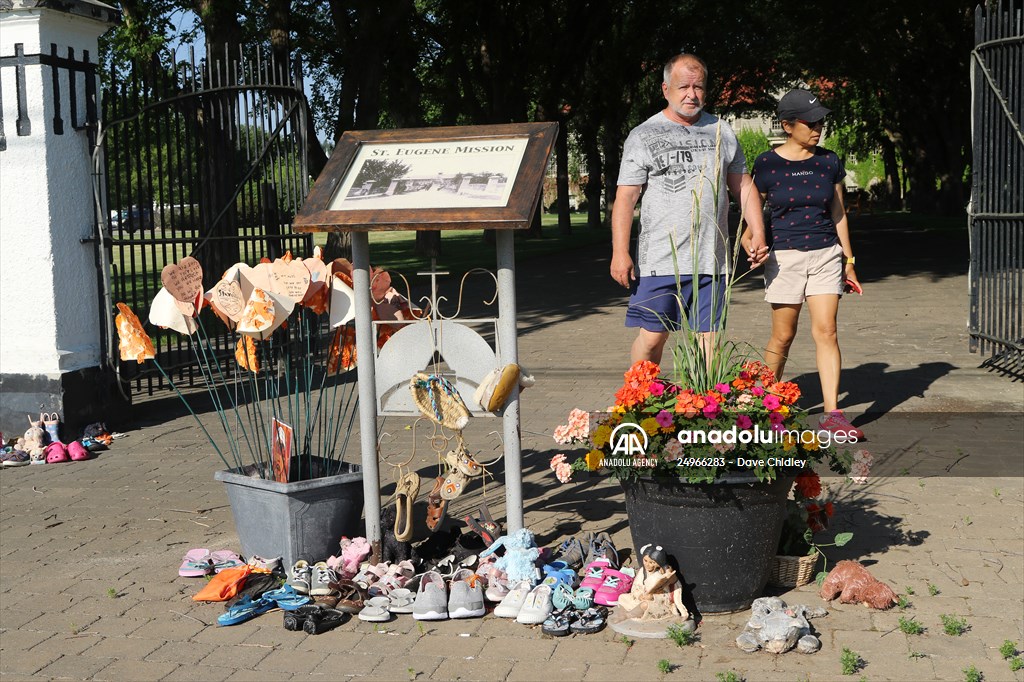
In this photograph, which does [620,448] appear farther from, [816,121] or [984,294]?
[984,294]

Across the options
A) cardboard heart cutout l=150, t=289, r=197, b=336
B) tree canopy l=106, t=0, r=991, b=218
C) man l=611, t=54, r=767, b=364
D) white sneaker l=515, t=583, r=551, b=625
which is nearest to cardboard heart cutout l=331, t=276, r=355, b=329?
cardboard heart cutout l=150, t=289, r=197, b=336

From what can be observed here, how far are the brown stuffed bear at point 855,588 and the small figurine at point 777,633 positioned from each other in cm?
33

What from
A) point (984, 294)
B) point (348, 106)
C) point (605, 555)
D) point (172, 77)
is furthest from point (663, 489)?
point (348, 106)

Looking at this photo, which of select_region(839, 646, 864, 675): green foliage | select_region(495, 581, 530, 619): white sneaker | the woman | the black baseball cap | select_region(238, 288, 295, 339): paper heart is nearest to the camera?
select_region(839, 646, 864, 675): green foliage

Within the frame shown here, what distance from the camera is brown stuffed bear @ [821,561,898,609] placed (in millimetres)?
4574

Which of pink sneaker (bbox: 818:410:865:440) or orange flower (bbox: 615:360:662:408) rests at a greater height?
orange flower (bbox: 615:360:662:408)

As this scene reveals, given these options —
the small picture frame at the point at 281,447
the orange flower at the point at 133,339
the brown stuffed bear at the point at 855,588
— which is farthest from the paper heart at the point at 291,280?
the brown stuffed bear at the point at 855,588

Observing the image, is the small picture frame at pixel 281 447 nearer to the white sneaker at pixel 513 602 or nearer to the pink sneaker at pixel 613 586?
the white sneaker at pixel 513 602

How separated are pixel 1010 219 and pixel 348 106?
39.3 ft

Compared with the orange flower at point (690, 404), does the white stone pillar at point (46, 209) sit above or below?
above

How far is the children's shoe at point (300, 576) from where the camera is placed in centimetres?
491

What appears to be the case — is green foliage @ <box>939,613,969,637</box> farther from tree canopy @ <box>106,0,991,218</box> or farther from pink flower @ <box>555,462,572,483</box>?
tree canopy @ <box>106,0,991,218</box>

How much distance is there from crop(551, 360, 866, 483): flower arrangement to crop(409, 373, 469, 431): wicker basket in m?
0.73

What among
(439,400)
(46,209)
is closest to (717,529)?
(439,400)
